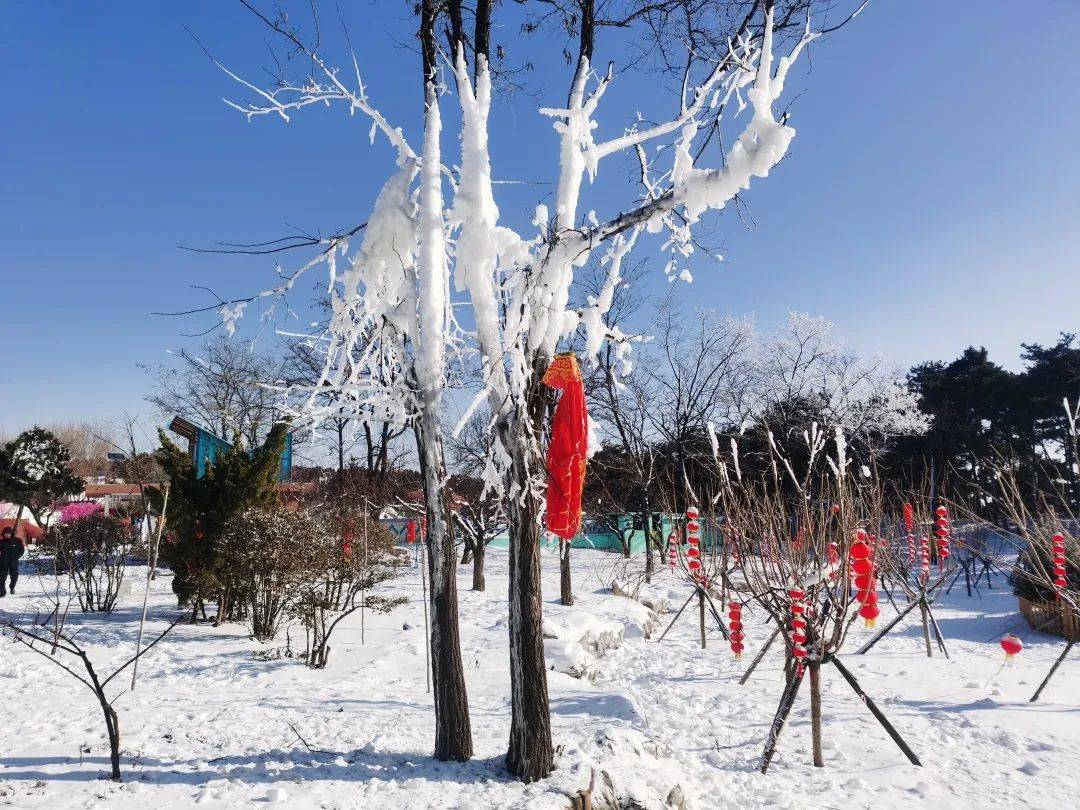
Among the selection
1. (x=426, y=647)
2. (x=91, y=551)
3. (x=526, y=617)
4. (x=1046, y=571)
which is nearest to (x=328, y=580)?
(x=426, y=647)

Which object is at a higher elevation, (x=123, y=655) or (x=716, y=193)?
(x=716, y=193)

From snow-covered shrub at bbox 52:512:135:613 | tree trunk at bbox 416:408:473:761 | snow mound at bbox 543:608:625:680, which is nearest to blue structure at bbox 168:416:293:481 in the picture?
snow-covered shrub at bbox 52:512:135:613

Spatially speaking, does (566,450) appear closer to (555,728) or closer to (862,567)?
(555,728)

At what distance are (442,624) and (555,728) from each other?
145cm

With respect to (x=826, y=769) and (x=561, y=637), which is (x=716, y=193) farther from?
(x=561, y=637)

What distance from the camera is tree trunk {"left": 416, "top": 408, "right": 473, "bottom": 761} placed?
14.2 feet

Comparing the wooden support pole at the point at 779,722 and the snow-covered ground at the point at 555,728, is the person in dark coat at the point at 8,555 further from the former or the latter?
the wooden support pole at the point at 779,722

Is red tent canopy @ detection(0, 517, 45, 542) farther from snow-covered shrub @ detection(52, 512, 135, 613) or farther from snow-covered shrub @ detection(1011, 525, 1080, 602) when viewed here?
snow-covered shrub @ detection(1011, 525, 1080, 602)

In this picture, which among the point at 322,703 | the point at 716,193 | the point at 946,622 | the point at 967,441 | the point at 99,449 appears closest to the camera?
the point at 716,193

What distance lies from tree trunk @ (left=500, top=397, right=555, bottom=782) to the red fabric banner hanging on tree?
11 cm

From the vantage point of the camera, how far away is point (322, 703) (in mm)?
5977

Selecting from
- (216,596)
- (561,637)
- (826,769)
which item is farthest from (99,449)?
(826,769)

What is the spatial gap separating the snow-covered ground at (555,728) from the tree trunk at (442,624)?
7.0 inches

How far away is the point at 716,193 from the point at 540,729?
11.6ft
